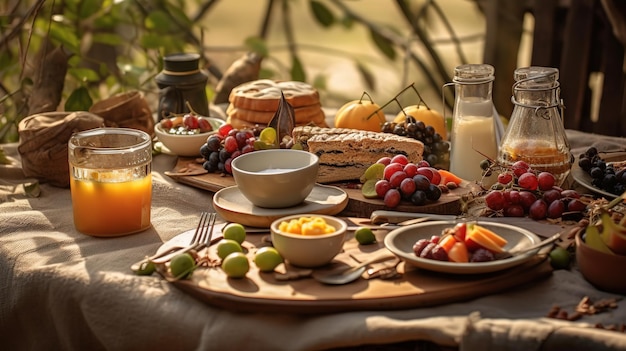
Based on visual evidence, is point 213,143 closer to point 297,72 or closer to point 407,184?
point 407,184

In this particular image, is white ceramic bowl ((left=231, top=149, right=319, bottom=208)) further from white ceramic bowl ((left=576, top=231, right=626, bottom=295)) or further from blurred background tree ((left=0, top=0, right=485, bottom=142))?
blurred background tree ((left=0, top=0, right=485, bottom=142))

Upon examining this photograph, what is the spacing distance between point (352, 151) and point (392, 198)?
11.3 inches

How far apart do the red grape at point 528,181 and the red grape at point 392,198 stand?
11.1 inches

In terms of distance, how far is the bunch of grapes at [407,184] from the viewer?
1974 millimetres

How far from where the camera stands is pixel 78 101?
9.26 ft

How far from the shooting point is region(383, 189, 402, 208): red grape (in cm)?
197

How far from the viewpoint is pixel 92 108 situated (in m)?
2.71

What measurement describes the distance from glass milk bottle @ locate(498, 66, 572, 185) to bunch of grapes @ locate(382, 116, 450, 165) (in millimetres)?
296

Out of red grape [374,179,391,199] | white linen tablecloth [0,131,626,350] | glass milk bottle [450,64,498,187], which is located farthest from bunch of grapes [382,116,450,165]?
white linen tablecloth [0,131,626,350]

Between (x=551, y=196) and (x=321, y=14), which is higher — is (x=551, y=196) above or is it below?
below

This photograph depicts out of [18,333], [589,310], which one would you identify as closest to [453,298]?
[589,310]

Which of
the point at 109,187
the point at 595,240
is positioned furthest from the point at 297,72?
the point at 595,240

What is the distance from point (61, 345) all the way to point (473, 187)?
1.06 meters

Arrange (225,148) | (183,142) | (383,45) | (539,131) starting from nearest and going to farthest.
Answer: (539,131)
(225,148)
(183,142)
(383,45)
